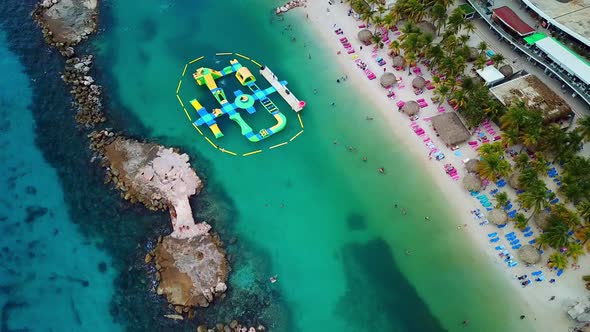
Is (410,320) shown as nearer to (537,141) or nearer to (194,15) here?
(537,141)

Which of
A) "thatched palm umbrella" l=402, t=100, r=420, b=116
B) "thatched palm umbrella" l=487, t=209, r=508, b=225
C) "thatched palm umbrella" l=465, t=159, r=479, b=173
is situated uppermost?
"thatched palm umbrella" l=402, t=100, r=420, b=116

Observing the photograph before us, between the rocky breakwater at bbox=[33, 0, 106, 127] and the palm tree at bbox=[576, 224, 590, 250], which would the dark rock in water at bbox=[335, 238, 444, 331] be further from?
the rocky breakwater at bbox=[33, 0, 106, 127]

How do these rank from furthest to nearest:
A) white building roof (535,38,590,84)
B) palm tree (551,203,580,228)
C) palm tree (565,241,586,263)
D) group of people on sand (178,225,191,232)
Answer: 1. white building roof (535,38,590,84)
2. group of people on sand (178,225,191,232)
3. palm tree (551,203,580,228)
4. palm tree (565,241,586,263)

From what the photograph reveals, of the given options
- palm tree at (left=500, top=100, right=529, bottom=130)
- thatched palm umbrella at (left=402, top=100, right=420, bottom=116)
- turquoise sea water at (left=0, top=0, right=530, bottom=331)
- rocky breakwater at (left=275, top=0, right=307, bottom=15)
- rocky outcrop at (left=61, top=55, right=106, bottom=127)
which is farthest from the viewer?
rocky breakwater at (left=275, top=0, right=307, bottom=15)

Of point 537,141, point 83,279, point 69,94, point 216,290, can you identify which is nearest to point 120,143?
point 69,94

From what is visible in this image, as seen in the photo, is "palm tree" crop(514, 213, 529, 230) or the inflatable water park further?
the inflatable water park

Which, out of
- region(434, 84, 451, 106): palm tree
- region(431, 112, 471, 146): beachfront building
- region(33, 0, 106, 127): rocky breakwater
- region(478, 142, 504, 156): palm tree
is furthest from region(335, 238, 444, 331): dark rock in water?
region(33, 0, 106, 127): rocky breakwater

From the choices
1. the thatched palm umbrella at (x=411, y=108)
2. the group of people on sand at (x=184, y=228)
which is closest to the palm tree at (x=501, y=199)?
the thatched palm umbrella at (x=411, y=108)

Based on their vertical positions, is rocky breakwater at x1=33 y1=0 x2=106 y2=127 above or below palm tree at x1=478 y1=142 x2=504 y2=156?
below
